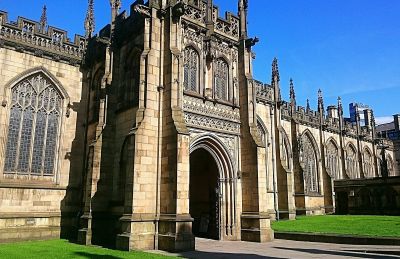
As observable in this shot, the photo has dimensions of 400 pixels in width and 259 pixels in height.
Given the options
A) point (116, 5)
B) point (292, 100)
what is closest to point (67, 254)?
point (116, 5)

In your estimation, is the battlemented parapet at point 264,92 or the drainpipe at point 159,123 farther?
the battlemented parapet at point 264,92

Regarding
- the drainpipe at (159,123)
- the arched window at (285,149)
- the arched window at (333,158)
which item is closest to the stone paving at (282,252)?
the drainpipe at (159,123)

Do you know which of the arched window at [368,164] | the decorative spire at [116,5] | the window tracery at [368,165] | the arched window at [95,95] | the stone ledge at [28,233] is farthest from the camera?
the arched window at [368,164]

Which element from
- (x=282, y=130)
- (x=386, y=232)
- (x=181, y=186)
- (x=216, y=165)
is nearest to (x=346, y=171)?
(x=282, y=130)

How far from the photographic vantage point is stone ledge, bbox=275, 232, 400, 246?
16.8m

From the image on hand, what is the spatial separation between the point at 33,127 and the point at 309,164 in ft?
97.7

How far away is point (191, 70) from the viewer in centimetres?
2006

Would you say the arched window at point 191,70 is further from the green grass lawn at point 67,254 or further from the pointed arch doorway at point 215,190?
the green grass lawn at point 67,254

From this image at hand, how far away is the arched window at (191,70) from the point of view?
19.7 metres

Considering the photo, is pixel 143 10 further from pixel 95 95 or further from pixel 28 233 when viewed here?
pixel 28 233

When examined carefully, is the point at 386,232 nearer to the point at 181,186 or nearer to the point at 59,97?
the point at 181,186

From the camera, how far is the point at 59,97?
2291 centimetres

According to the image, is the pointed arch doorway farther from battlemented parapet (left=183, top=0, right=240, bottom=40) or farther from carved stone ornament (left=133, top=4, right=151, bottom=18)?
carved stone ornament (left=133, top=4, right=151, bottom=18)

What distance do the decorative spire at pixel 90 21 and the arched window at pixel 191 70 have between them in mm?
9351
